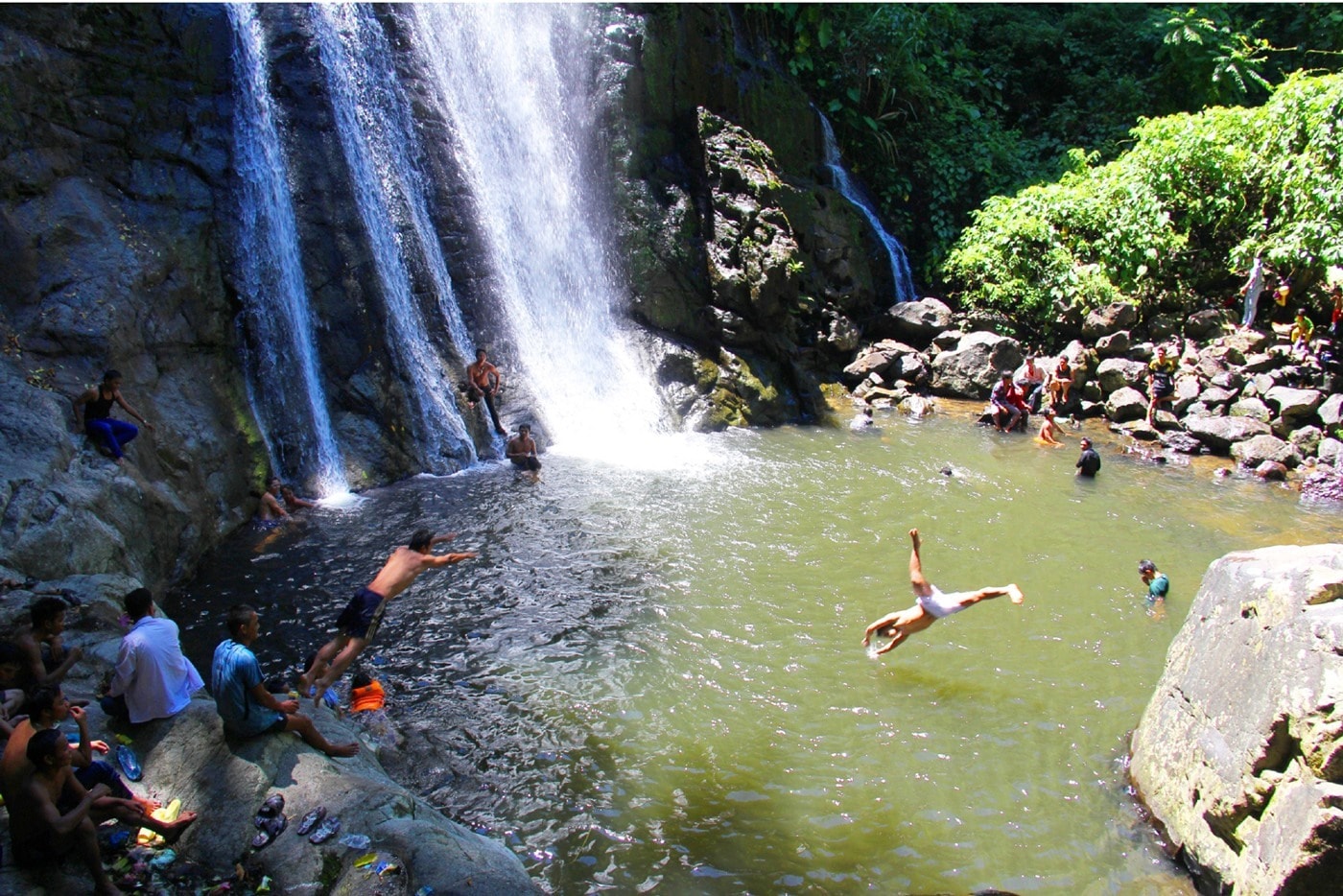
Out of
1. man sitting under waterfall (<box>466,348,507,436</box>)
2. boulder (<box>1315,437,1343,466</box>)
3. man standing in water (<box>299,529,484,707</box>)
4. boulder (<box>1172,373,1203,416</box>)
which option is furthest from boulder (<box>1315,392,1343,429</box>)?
man standing in water (<box>299,529,484,707</box>)

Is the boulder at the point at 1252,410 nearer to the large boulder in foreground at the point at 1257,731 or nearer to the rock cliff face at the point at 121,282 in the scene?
the large boulder in foreground at the point at 1257,731

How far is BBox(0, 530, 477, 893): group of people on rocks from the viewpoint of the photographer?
405cm

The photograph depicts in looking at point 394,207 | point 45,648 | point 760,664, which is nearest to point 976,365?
point 394,207

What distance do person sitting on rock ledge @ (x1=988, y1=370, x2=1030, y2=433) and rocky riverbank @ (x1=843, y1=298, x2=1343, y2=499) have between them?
1.73m

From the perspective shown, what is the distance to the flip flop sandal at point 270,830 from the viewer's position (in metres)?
4.51

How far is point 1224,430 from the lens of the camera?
15258 millimetres

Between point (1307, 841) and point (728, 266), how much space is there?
13.9 metres

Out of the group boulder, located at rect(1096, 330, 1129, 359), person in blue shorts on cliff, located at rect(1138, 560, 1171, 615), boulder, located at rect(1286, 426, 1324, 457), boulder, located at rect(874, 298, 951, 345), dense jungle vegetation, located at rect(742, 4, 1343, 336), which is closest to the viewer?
person in blue shorts on cliff, located at rect(1138, 560, 1171, 615)

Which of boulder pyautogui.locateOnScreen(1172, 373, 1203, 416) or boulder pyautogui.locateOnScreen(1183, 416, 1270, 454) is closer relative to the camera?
boulder pyautogui.locateOnScreen(1183, 416, 1270, 454)

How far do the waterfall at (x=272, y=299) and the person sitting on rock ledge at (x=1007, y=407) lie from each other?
39.7 ft

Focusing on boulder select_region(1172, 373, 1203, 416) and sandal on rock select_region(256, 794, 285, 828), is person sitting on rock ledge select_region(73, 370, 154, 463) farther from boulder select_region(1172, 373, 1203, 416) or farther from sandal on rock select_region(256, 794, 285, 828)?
boulder select_region(1172, 373, 1203, 416)

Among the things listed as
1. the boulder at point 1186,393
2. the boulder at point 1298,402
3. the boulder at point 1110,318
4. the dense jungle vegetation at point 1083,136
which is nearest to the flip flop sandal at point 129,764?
the boulder at point 1298,402

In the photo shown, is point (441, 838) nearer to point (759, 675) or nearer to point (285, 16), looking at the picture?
point (759, 675)

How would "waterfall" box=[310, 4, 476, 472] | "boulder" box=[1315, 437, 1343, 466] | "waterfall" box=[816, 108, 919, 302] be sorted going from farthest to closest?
"waterfall" box=[816, 108, 919, 302]
"boulder" box=[1315, 437, 1343, 466]
"waterfall" box=[310, 4, 476, 472]
